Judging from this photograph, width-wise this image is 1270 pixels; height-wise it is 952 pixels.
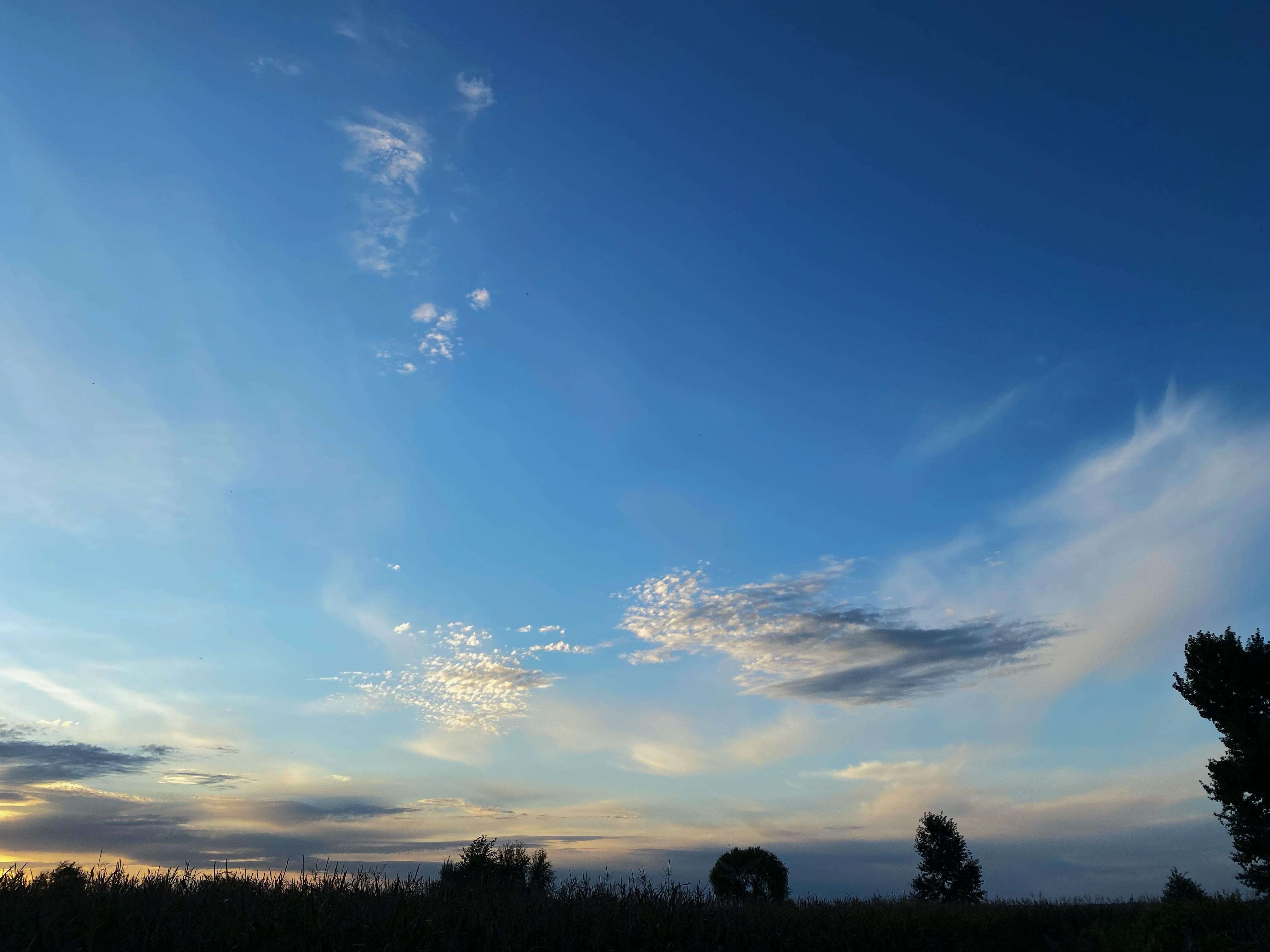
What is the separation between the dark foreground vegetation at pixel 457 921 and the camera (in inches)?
756

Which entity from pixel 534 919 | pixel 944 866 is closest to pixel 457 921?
pixel 534 919

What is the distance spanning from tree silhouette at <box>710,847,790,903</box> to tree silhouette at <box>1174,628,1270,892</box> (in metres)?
37.7

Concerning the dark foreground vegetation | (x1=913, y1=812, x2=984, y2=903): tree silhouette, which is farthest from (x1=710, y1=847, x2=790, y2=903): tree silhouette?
the dark foreground vegetation

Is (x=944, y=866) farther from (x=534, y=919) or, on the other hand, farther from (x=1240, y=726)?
(x=534, y=919)

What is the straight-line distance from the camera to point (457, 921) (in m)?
21.9

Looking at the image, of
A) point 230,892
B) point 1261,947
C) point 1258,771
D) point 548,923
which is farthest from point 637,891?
point 1258,771

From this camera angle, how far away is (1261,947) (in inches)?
1121

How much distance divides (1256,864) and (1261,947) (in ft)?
83.9

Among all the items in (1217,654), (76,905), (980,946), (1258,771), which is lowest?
(980,946)

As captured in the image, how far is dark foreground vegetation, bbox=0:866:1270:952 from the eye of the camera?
19.2 metres

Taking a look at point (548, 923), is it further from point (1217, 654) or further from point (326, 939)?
point (1217, 654)

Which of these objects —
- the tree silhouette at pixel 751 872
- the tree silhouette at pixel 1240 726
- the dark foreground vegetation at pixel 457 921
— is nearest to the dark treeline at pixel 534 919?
the dark foreground vegetation at pixel 457 921

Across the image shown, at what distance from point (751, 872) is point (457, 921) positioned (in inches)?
2466

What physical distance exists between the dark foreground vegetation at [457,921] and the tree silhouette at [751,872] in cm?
4661
